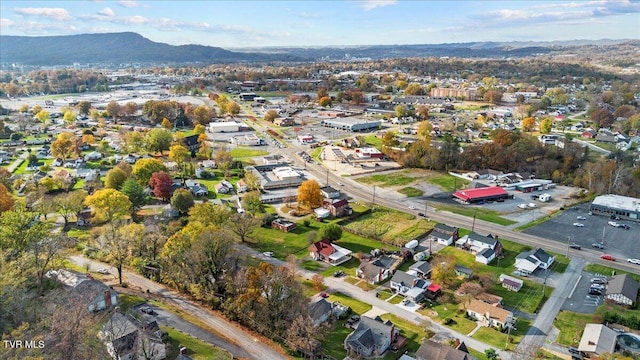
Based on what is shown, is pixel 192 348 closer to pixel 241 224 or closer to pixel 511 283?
pixel 241 224

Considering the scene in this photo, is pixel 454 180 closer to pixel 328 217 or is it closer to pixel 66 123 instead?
pixel 328 217

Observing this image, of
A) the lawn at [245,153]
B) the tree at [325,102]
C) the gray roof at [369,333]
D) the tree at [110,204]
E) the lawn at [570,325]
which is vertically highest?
the tree at [325,102]

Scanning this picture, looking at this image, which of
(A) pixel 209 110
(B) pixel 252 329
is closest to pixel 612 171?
(B) pixel 252 329

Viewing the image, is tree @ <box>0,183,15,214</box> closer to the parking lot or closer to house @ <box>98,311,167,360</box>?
house @ <box>98,311,167,360</box>

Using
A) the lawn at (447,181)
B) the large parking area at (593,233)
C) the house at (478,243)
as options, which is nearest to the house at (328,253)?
the house at (478,243)

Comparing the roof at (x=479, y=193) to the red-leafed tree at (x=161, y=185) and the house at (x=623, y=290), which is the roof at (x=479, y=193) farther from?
the red-leafed tree at (x=161, y=185)

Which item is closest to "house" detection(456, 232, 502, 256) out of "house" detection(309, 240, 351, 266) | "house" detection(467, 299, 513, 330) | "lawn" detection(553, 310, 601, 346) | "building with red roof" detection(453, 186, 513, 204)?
"lawn" detection(553, 310, 601, 346)
